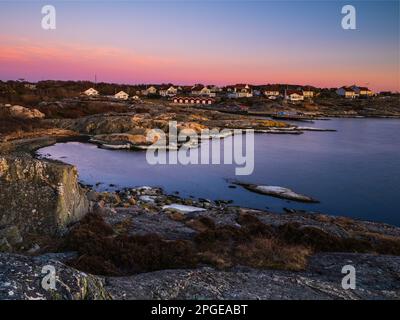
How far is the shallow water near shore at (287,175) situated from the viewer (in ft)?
95.6

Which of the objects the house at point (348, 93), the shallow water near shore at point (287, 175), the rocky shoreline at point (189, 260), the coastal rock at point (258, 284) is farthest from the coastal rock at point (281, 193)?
the house at point (348, 93)

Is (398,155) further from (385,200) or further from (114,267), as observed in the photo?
(114,267)

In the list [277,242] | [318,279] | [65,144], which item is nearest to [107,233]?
[277,242]

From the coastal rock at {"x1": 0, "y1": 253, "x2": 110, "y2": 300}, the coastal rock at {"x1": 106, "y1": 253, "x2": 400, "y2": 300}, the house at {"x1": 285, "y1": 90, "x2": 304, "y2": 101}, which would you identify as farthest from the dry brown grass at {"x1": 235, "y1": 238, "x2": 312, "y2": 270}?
the house at {"x1": 285, "y1": 90, "x2": 304, "y2": 101}

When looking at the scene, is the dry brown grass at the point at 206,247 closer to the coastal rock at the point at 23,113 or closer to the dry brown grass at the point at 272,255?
the dry brown grass at the point at 272,255

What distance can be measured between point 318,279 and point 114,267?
5803 millimetres

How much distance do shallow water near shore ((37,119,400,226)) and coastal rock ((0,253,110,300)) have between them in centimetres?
2124

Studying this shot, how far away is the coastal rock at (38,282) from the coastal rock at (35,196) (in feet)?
20.0

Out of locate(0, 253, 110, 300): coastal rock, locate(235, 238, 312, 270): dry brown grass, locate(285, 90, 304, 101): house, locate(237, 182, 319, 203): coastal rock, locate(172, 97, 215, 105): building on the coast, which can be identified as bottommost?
locate(237, 182, 319, 203): coastal rock

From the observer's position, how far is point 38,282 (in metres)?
6.42

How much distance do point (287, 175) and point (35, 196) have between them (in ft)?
101

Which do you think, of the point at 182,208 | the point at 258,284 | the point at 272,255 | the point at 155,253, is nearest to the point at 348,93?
the point at 182,208

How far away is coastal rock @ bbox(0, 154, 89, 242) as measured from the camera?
1297 centimetres

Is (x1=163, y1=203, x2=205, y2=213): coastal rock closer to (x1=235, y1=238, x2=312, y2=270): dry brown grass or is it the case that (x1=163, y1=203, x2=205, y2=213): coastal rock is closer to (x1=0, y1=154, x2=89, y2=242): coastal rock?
(x1=0, y1=154, x2=89, y2=242): coastal rock
